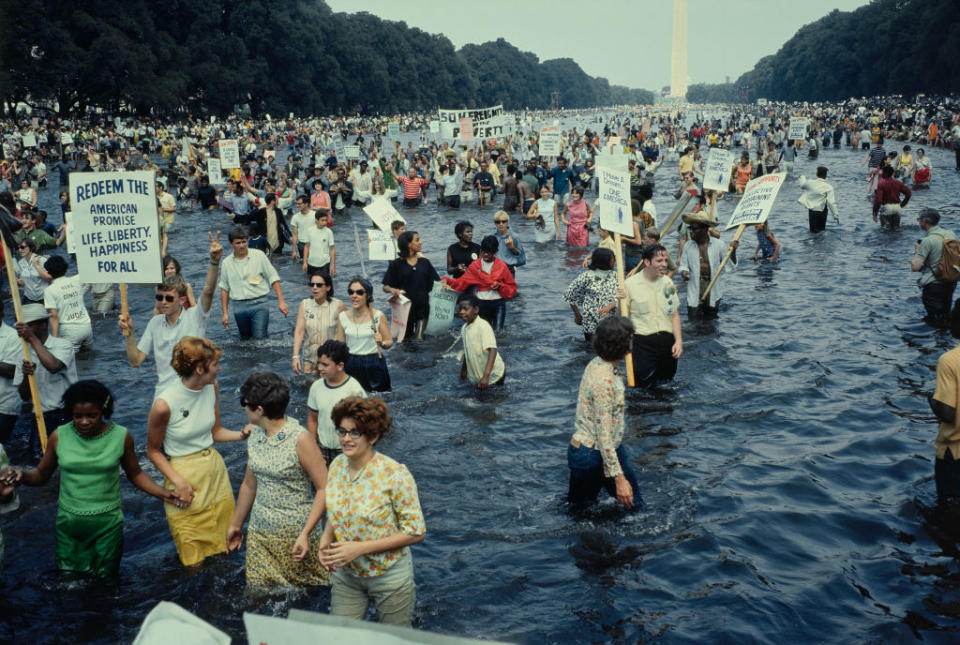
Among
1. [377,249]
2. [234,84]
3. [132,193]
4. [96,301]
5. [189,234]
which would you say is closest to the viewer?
[132,193]

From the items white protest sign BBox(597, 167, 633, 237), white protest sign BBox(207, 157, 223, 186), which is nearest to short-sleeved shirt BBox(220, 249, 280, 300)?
white protest sign BBox(597, 167, 633, 237)

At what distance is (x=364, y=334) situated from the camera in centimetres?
816

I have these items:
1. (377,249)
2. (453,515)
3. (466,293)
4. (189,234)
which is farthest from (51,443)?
→ (189,234)

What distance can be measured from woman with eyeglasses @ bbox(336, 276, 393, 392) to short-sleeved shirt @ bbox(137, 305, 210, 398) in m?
1.57

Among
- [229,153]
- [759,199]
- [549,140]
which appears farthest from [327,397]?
[549,140]

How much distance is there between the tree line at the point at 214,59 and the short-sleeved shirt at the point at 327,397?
2287 inches

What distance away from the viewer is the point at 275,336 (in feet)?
41.4

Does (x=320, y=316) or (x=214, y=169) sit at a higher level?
(x=214, y=169)

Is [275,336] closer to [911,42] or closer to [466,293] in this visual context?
[466,293]

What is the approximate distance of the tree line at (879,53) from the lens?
80.9 meters

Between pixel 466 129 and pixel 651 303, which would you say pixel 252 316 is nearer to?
pixel 651 303

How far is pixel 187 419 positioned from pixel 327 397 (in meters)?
1.09

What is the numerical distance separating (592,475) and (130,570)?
3.53m

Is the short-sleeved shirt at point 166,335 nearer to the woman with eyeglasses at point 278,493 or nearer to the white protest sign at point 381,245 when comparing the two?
the woman with eyeglasses at point 278,493
